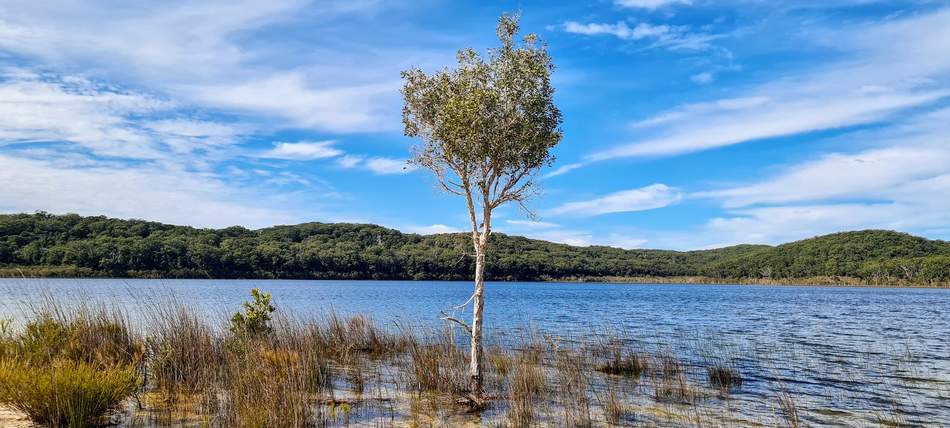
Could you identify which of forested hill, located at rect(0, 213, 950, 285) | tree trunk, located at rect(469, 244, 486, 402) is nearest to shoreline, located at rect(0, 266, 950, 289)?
forested hill, located at rect(0, 213, 950, 285)

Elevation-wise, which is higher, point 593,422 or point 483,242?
point 483,242

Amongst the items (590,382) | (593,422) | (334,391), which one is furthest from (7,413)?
(590,382)

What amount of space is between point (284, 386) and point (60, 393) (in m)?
2.77

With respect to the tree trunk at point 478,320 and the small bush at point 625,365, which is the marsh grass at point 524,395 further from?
the small bush at point 625,365

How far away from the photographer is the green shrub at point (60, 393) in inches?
290

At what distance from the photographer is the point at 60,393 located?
24.2 ft

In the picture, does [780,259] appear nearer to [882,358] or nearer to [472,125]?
[882,358]

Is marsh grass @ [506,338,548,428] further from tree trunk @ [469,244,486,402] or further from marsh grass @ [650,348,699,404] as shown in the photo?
marsh grass @ [650,348,699,404]

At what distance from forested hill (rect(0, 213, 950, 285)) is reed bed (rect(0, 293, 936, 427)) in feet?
164

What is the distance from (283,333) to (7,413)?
20.9ft

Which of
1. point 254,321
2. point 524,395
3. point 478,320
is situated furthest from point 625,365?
point 254,321

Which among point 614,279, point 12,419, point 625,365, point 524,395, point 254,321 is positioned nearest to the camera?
point 12,419

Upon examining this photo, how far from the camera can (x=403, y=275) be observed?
5281 inches

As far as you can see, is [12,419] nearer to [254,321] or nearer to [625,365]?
[254,321]
